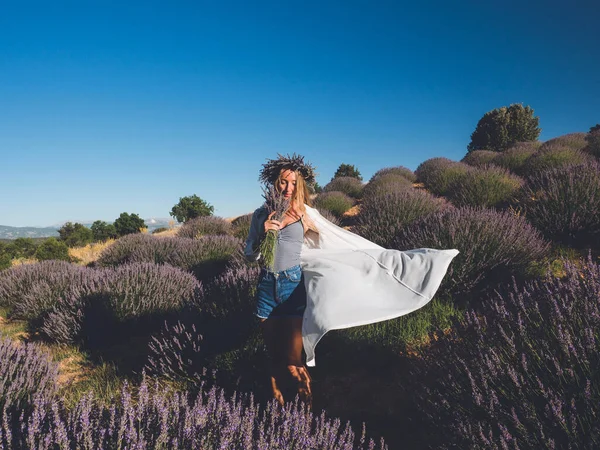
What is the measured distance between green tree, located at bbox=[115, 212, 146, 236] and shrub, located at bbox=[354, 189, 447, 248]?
1648 cm

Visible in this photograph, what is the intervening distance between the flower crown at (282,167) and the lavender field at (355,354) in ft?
4.57

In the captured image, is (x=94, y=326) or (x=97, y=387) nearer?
(x=97, y=387)

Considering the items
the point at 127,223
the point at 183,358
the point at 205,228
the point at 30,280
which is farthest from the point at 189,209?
the point at 183,358

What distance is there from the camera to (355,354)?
10.5 feet

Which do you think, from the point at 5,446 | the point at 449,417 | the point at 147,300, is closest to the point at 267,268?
the point at 449,417

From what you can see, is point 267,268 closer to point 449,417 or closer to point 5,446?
point 449,417

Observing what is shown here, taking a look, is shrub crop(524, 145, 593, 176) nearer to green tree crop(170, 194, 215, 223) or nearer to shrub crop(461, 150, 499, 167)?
shrub crop(461, 150, 499, 167)

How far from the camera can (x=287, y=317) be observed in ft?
8.05

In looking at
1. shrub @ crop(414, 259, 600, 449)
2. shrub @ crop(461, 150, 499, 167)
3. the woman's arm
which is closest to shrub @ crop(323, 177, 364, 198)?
shrub @ crop(461, 150, 499, 167)

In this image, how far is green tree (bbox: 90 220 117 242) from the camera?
20.5 m

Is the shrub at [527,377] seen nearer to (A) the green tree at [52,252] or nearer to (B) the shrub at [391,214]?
(B) the shrub at [391,214]

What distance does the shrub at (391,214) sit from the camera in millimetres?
6137

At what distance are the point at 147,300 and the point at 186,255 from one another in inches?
93.5

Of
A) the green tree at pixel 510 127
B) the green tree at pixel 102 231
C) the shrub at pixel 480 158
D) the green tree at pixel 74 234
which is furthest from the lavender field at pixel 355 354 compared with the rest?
the green tree at pixel 510 127
